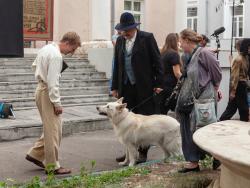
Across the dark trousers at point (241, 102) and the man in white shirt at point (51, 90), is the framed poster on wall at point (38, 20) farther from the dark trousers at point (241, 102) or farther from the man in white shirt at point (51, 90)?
the man in white shirt at point (51, 90)

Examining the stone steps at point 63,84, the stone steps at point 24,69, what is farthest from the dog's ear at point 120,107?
the stone steps at point 24,69

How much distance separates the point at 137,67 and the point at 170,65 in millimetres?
1768

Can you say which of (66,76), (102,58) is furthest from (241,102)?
(102,58)

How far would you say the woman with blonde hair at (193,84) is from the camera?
659cm

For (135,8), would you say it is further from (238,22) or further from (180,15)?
(238,22)

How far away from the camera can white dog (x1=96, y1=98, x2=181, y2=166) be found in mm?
7512

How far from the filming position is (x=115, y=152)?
346 inches

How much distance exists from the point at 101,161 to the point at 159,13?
1707 centimetres

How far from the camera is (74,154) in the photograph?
27.9ft

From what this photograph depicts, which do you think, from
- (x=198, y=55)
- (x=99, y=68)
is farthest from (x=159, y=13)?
(x=198, y=55)

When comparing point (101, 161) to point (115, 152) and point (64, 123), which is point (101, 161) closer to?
point (115, 152)

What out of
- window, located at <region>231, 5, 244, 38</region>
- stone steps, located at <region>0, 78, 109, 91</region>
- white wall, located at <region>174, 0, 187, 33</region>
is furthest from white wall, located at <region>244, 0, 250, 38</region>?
stone steps, located at <region>0, 78, 109, 91</region>

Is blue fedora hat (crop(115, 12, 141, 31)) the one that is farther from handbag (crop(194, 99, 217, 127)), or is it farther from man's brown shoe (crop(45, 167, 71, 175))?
man's brown shoe (crop(45, 167, 71, 175))

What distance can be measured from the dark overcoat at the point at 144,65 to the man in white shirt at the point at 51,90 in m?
1.15
